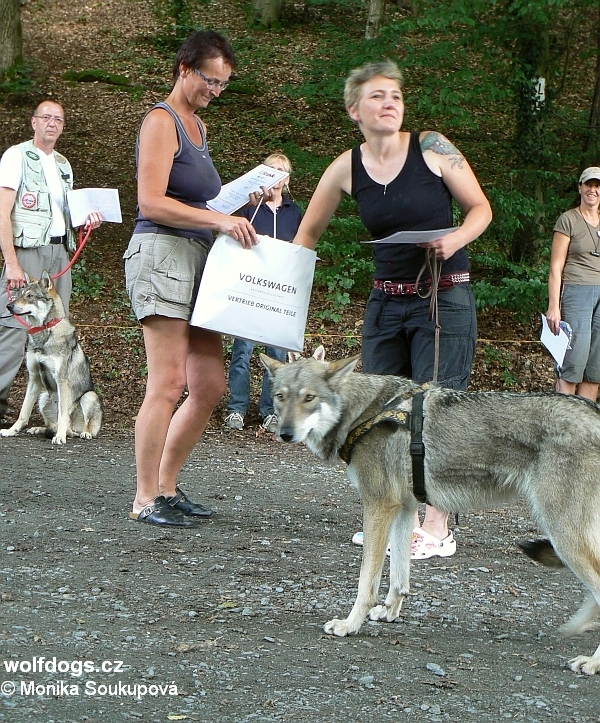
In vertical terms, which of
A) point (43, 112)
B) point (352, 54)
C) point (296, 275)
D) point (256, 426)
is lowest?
point (256, 426)

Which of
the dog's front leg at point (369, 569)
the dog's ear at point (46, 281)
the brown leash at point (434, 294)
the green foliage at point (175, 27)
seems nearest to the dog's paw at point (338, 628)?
the dog's front leg at point (369, 569)

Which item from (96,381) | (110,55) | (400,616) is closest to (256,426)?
(96,381)

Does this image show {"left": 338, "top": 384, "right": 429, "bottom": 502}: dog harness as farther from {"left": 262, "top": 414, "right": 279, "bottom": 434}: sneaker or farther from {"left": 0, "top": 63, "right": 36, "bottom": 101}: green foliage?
{"left": 0, "top": 63, "right": 36, "bottom": 101}: green foliage

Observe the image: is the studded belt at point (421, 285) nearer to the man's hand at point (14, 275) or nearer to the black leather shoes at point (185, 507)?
the black leather shoes at point (185, 507)

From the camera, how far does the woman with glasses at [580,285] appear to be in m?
8.23

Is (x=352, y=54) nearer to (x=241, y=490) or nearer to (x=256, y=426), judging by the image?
(x=256, y=426)

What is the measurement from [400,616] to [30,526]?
8.15 ft

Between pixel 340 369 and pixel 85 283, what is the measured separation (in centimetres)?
987

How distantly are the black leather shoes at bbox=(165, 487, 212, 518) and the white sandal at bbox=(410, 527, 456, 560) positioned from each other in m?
1.41

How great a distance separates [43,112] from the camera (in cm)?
797

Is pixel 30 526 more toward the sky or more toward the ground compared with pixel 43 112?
more toward the ground

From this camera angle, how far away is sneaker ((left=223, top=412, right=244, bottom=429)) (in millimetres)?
9383

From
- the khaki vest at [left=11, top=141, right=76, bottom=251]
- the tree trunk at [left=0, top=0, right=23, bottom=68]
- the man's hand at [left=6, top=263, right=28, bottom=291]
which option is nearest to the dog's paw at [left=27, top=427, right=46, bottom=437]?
the man's hand at [left=6, top=263, right=28, bottom=291]

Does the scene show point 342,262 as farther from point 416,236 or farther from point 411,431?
point 411,431
